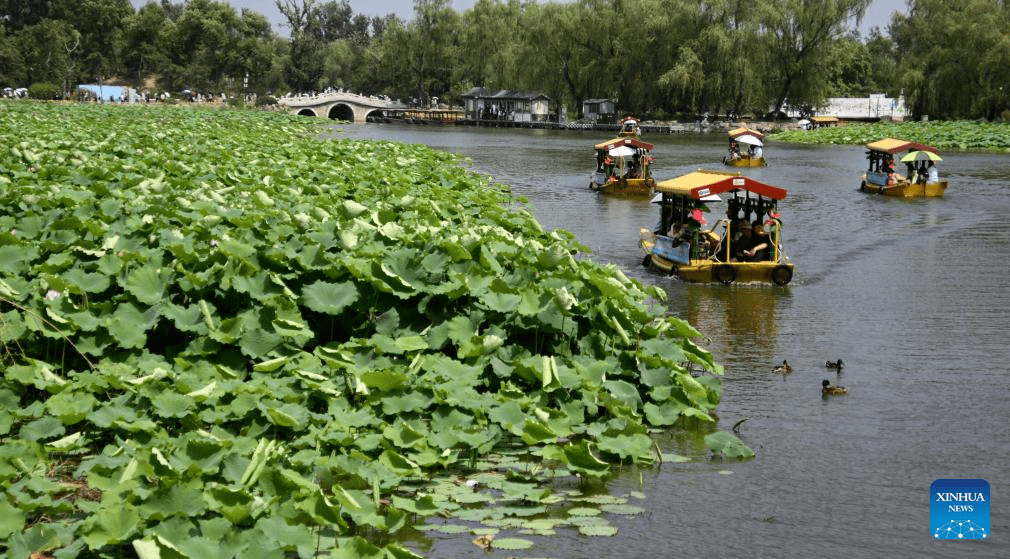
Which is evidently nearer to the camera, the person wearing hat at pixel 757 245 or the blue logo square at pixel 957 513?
the blue logo square at pixel 957 513

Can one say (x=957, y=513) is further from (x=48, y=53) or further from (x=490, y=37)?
(x=48, y=53)

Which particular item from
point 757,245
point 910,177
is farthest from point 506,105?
point 757,245

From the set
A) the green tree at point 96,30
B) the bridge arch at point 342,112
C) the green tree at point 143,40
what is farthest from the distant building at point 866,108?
the green tree at point 96,30

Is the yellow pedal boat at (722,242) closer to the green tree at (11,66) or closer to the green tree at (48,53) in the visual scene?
the green tree at (48,53)

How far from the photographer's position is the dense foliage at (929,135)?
57.4m

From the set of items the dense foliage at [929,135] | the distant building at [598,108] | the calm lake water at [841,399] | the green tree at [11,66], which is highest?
the green tree at [11,66]

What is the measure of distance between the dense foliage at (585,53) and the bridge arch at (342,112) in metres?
6.40

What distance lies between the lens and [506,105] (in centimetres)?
9281

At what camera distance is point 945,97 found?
69.6 meters

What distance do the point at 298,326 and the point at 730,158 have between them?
3917cm

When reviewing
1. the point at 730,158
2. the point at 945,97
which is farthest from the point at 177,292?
the point at 945,97

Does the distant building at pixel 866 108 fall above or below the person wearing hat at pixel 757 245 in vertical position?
above

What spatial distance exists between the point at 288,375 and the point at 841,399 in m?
5.41

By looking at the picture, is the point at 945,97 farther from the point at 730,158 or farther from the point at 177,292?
the point at 177,292
